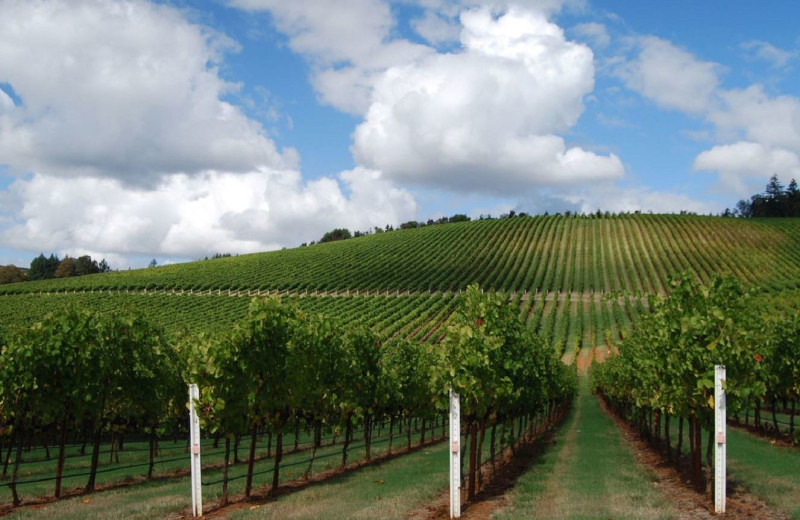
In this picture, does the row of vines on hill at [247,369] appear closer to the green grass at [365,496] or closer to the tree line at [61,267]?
the green grass at [365,496]

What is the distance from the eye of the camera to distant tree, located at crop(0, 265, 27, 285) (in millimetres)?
142125

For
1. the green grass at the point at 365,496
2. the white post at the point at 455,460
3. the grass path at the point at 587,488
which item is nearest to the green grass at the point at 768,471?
the grass path at the point at 587,488

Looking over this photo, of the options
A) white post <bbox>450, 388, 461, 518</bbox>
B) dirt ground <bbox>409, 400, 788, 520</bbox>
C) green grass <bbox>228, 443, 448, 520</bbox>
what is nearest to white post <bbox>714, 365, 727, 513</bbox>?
dirt ground <bbox>409, 400, 788, 520</bbox>

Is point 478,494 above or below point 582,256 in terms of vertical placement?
below

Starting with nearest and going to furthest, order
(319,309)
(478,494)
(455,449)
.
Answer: (455,449)
(478,494)
(319,309)

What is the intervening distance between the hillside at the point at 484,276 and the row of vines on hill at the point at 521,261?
0.79 ft

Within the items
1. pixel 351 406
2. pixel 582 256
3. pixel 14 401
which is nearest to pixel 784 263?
pixel 582 256

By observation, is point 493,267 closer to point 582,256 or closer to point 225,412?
point 582,256

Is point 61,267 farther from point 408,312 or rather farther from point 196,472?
point 196,472

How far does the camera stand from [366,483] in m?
15.8

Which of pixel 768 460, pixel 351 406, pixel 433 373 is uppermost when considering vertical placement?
pixel 433 373

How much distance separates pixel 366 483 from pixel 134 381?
7246mm

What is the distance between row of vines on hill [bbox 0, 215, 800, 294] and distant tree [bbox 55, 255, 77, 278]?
57821 mm

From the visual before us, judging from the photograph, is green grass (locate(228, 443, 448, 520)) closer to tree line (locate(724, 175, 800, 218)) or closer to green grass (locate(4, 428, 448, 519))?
green grass (locate(4, 428, 448, 519))
